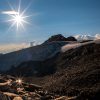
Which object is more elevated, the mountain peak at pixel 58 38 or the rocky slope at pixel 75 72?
the mountain peak at pixel 58 38

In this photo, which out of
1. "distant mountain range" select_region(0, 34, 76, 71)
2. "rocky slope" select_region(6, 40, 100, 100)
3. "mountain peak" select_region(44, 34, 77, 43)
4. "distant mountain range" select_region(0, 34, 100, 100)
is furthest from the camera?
"mountain peak" select_region(44, 34, 77, 43)

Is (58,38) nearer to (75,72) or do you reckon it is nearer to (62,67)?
(62,67)

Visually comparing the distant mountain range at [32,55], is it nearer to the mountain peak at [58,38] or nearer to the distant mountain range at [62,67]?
the distant mountain range at [62,67]

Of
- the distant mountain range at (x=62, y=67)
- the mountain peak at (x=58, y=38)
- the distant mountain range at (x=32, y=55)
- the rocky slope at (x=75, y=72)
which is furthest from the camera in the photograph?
the mountain peak at (x=58, y=38)

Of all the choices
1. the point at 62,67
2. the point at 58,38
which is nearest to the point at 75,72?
the point at 62,67

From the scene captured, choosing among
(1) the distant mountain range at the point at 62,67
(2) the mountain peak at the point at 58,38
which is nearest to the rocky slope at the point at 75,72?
(1) the distant mountain range at the point at 62,67

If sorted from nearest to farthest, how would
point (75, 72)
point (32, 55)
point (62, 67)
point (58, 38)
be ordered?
point (75, 72), point (62, 67), point (32, 55), point (58, 38)

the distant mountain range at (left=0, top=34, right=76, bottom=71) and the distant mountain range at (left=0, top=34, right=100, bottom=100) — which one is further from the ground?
the distant mountain range at (left=0, top=34, right=76, bottom=71)

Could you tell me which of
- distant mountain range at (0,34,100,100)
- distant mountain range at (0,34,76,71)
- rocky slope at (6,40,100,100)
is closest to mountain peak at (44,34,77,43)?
distant mountain range at (0,34,76,71)

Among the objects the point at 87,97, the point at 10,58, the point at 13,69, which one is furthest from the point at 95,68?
the point at 10,58

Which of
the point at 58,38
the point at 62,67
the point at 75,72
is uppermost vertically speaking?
the point at 58,38

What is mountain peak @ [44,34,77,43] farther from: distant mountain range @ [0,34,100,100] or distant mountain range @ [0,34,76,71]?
distant mountain range @ [0,34,100,100]

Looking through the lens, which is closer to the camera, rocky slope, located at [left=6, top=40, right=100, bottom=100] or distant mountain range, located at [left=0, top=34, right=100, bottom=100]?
rocky slope, located at [left=6, top=40, right=100, bottom=100]

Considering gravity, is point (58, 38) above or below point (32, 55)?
above
